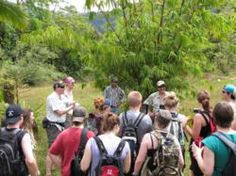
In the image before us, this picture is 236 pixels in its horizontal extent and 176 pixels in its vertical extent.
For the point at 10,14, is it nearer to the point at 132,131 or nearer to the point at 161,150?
the point at 161,150

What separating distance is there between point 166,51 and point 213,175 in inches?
240

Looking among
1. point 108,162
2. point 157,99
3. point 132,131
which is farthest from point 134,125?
point 157,99

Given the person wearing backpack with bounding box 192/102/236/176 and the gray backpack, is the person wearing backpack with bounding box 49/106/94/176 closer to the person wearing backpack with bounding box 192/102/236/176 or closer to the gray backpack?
the gray backpack

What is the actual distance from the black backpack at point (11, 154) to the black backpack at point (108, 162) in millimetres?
721

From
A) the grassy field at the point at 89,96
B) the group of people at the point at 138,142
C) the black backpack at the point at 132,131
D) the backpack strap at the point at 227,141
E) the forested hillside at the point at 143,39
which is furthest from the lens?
the grassy field at the point at 89,96

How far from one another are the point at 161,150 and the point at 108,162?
0.56m

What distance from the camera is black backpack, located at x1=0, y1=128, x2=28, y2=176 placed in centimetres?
426

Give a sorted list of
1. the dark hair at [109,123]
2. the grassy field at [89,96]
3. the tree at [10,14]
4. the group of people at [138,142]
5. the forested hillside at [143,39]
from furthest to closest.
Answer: the grassy field at [89,96] → the forested hillside at [143,39] → the dark hair at [109,123] → the group of people at [138,142] → the tree at [10,14]

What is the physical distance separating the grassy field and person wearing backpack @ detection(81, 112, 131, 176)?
3652 mm

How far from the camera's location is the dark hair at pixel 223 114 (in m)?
3.82

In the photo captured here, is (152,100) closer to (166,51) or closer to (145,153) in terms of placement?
(166,51)

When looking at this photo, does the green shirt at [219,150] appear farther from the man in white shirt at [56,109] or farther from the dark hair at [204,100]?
the man in white shirt at [56,109]

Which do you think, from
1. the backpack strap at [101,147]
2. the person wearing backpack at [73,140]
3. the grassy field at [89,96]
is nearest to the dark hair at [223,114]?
the backpack strap at [101,147]

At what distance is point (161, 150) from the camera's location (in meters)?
4.59
